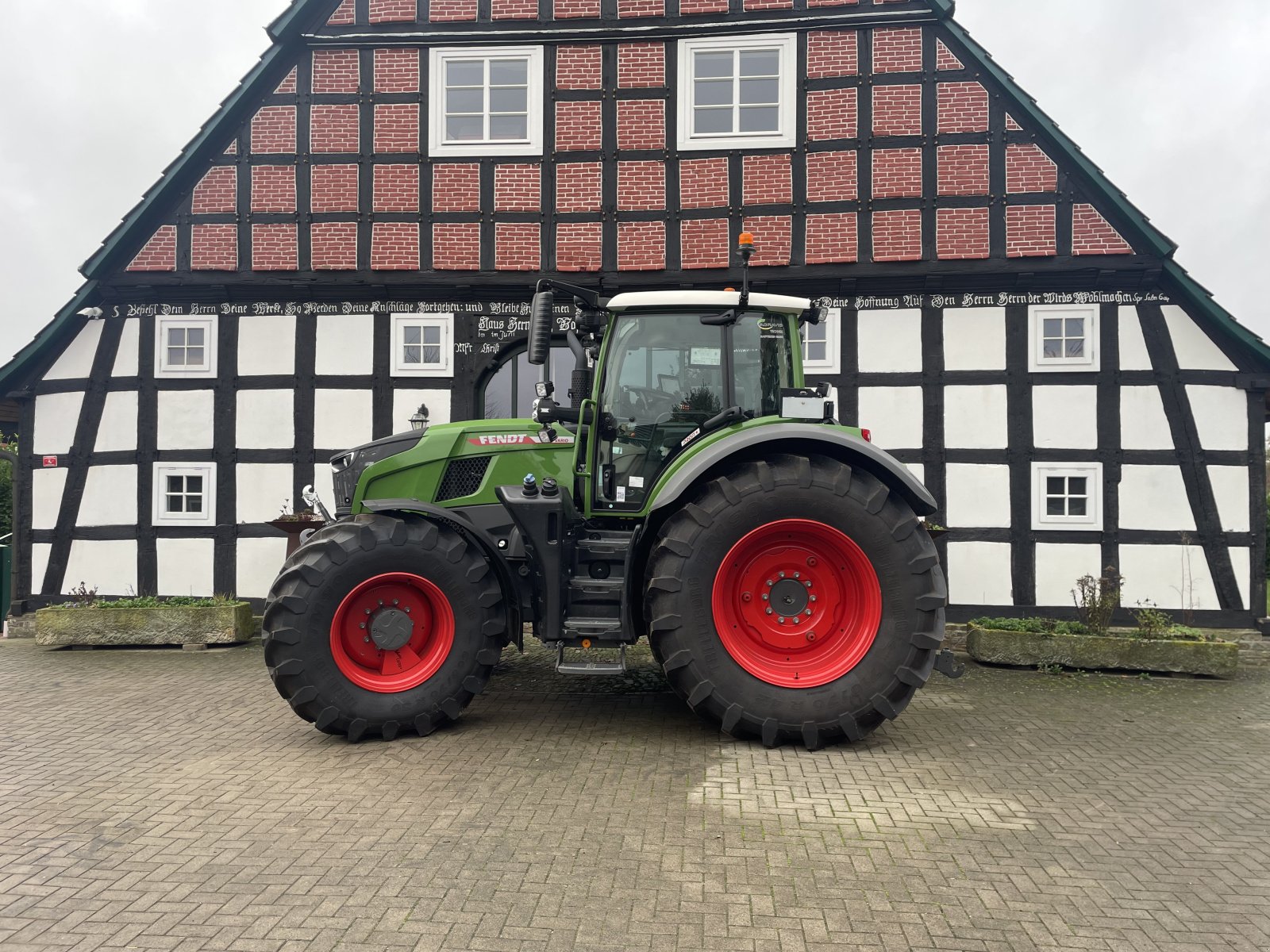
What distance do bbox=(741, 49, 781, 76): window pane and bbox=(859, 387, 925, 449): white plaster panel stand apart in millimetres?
3742

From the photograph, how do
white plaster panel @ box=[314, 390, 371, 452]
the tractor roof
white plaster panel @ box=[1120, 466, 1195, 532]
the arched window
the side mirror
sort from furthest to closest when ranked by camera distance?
the arched window < white plaster panel @ box=[314, 390, 371, 452] < white plaster panel @ box=[1120, 466, 1195, 532] < the tractor roof < the side mirror

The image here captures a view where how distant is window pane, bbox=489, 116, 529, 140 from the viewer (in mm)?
8641

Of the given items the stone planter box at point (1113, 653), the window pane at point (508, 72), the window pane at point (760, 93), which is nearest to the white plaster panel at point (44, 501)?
the window pane at point (508, 72)

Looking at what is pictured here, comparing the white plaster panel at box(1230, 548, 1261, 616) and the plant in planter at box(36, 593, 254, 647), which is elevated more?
the white plaster panel at box(1230, 548, 1261, 616)

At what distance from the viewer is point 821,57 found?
836 centimetres

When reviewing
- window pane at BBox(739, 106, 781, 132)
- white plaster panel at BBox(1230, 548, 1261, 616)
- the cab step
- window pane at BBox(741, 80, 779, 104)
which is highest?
window pane at BBox(741, 80, 779, 104)

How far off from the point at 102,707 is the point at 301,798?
290 cm

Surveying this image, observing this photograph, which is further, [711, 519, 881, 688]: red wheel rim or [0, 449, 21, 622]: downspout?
[0, 449, 21, 622]: downspout

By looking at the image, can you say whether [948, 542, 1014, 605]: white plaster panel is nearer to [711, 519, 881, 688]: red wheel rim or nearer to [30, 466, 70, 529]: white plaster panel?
[711, 519, 881, 688]: red wheel rim

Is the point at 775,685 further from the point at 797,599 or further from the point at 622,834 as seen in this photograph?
the point at 622,834

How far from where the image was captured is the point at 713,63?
27.9 feet

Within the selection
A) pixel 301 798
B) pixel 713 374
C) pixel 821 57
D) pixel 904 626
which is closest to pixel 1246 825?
pixel 904 626

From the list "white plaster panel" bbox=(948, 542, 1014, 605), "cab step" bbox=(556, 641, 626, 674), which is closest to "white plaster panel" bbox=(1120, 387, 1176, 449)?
"white plaster panel" bbox=(948, 542, 1014, 605)

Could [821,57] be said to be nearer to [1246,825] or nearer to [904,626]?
[904,626]
